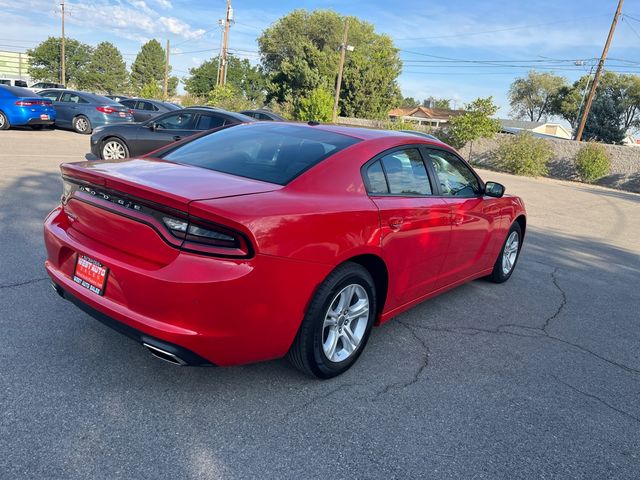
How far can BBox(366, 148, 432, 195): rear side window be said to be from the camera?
3.38m

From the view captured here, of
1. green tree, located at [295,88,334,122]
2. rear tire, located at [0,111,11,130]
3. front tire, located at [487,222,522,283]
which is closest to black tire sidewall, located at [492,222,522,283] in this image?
front tire, located at [487,222,522,283]

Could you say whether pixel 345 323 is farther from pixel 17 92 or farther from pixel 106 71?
pixel 106 71

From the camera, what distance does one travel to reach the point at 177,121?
10.5m

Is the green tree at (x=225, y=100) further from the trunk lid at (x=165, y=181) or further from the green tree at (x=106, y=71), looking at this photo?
the green tree at (x=106, y=71)

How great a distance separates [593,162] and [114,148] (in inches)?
906

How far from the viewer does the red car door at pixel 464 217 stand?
412cm

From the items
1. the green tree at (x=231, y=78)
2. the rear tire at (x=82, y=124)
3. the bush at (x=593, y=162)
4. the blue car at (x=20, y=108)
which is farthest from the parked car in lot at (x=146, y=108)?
the green tree at (x=231, y=78)

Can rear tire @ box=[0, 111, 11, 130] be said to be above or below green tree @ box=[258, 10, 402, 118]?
below

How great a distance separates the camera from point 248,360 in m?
2.68

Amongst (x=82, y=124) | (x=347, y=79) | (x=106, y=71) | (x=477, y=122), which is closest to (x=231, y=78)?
(x=106, y=71)

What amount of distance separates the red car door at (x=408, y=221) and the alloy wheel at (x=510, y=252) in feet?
6.10

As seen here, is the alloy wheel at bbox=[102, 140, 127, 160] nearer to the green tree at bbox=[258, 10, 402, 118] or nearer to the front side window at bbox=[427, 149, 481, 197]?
the front side window at bbox=[427, 149, 481, 197]

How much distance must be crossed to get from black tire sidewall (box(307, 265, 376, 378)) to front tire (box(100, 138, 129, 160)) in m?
8.18

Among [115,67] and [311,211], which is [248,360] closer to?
[311,211]
